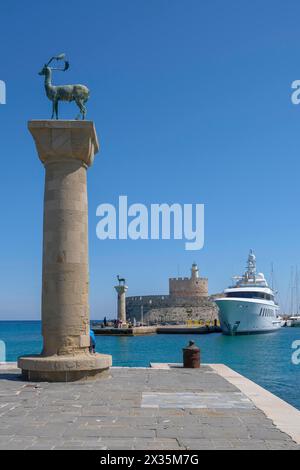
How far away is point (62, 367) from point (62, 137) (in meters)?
5.31

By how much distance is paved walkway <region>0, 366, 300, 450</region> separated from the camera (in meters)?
7.03

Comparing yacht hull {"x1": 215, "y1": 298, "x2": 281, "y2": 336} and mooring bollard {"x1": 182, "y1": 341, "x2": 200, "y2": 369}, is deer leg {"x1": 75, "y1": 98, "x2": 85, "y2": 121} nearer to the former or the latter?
mooring bollard {"x1": 182, "y1": 341, "x2": 200, "y2": 369}

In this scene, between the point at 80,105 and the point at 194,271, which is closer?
the point at 80,105

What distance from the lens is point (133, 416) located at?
8711mm

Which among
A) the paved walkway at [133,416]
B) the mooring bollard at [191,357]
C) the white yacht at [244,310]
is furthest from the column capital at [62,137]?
the white yacht at [244,310]

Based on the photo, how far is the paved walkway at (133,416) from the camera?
703cm

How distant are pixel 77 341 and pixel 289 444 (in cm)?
704

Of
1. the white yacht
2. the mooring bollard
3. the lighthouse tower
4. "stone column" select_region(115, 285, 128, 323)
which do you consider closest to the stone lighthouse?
"stone column" select_region(115, 285, 128, 323)

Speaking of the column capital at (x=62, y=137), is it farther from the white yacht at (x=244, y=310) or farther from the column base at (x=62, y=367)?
the white yacht at (x=244, y=310)

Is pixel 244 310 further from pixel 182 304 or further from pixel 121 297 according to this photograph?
pixel 182 304

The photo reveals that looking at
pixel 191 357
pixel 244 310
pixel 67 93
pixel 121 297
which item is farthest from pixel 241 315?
pixel 67 93

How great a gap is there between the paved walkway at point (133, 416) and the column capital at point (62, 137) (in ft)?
17.5

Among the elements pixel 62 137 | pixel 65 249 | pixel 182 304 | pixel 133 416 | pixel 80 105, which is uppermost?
pixel 80 105
